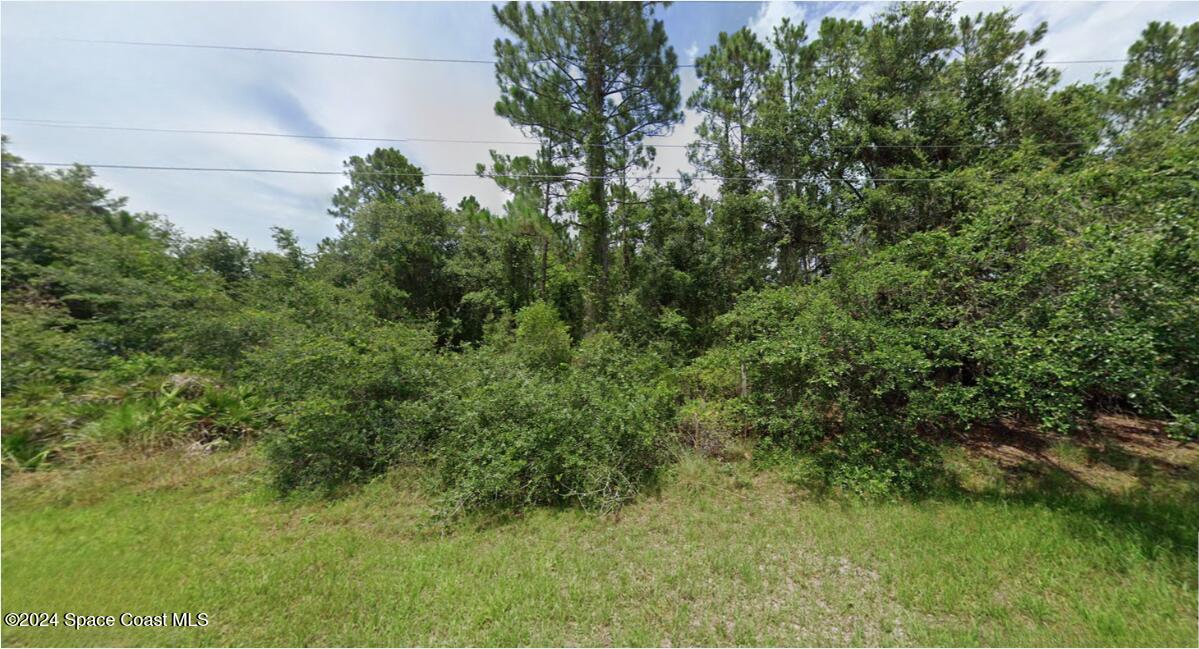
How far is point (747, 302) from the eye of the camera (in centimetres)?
657

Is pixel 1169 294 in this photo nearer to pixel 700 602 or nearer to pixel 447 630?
pixel 700 602

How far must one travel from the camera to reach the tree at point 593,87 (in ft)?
32.2

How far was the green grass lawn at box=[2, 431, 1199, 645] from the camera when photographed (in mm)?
2326

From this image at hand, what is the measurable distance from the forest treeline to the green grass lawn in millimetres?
590

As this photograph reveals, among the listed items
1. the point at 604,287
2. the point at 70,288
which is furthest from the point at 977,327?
the point at 70,288

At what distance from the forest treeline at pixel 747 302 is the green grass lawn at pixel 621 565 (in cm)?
59

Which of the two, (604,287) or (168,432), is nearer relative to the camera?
(168,432)

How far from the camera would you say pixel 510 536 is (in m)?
3.33

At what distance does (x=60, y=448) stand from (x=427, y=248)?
9387 mm

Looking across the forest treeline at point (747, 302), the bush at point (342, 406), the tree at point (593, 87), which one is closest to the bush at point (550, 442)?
the forest treeline at point (747, 302)

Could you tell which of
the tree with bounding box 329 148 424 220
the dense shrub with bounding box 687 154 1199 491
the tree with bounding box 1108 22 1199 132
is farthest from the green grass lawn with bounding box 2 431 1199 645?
the tree with bounding box 329 148 424 220

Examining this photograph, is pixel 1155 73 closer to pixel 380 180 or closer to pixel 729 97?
pixel 729 97

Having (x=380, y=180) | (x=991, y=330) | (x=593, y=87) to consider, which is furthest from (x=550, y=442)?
(x=380, y=180)

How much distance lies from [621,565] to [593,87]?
12.4 m
